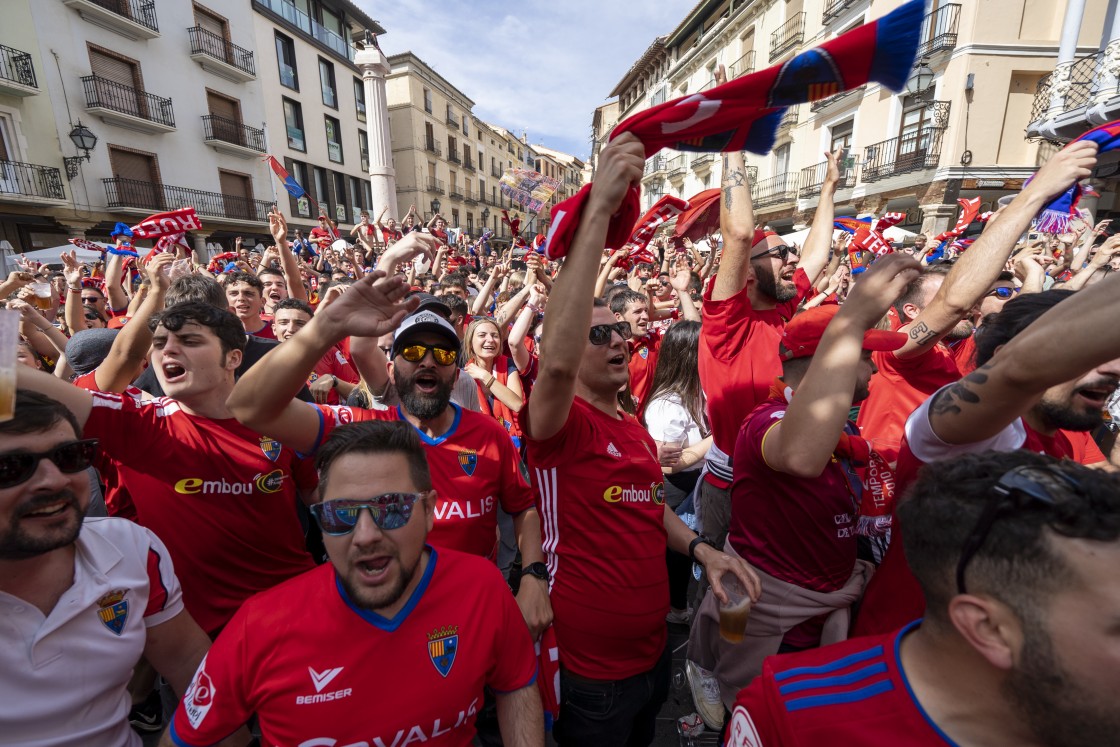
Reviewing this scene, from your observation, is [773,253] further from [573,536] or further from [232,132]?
[232,132]

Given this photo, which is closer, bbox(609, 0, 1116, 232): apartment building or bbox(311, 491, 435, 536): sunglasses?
bbox(311, 491, 435, 536): sunglasses

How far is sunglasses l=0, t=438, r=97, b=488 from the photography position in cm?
131

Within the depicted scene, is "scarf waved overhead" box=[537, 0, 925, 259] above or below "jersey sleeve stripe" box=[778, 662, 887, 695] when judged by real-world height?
above

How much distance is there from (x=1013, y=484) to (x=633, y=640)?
1.43 meters

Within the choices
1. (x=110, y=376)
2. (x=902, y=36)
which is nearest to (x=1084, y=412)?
(x=902, y=36)

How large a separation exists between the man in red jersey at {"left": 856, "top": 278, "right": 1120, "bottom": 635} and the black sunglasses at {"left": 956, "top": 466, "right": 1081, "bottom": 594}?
304 mm

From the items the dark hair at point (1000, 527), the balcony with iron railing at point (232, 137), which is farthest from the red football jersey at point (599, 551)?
the balcony with iron railing at point (232, 137)

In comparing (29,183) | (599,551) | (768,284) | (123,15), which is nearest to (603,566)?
(599,551)

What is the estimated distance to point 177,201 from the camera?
62.8 ft

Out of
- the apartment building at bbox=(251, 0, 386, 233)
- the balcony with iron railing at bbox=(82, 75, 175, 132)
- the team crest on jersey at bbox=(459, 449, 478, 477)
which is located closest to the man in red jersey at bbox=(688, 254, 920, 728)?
the team crest on jersey at bbox=(459, 449, 478, 477)

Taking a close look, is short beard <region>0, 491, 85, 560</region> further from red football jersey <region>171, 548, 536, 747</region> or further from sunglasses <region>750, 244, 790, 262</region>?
sunglasses <region>750, 244, 790, 262</region>

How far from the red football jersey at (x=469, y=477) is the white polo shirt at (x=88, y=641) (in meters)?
0.68

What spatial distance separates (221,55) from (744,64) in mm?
22841

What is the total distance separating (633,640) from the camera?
195 cm
